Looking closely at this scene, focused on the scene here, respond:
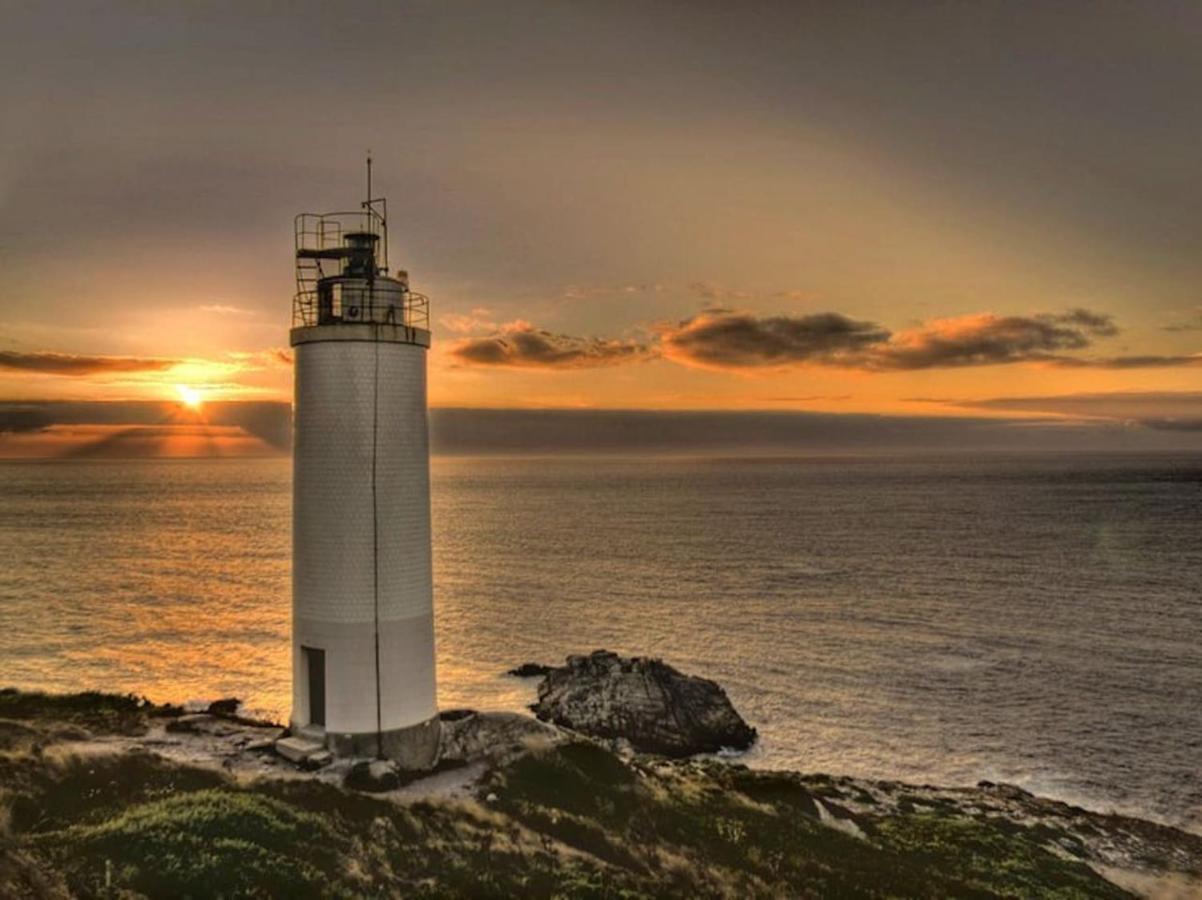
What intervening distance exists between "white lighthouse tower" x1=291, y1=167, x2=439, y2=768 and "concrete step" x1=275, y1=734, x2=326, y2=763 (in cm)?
18

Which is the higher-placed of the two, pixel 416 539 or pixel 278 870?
pixel 416 539

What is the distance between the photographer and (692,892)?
19172mm

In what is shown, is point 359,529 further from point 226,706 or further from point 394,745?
point 226,706

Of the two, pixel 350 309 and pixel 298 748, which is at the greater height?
pixel 350 309

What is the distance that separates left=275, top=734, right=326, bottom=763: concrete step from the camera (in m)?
22.5

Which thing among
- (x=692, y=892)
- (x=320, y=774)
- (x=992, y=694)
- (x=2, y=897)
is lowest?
(x=992, y=694)

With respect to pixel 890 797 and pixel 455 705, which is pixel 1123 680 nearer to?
pixel 890 797

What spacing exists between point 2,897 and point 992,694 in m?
46.8

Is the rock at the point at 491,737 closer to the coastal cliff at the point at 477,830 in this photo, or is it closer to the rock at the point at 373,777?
the coastal cliff at the point at 477,830

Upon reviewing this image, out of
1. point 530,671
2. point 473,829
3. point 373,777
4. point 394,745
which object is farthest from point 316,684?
point 530,671

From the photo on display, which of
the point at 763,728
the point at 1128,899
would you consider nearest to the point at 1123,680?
the point at 763,728

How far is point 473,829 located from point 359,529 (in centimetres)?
772

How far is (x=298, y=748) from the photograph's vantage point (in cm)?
2272

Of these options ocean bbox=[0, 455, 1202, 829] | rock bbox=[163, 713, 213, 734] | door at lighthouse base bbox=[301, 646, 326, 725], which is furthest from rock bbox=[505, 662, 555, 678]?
door at lighthouse base bbox=[301, 646, 326, 725]
